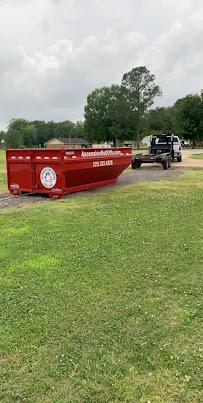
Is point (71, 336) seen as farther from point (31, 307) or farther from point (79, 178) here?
point (79, 178)

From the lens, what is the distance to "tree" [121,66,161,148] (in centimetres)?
7275

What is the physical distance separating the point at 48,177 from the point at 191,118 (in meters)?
60.2

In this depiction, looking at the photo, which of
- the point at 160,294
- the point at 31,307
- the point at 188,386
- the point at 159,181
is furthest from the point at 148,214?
the point at 159,181

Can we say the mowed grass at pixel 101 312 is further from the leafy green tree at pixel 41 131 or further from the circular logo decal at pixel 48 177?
the leafy green tree at pixel 41 131

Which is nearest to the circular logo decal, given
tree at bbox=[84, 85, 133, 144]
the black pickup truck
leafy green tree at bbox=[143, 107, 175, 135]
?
the black pickup truck

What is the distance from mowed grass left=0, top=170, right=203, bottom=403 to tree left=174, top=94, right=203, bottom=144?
206 ft

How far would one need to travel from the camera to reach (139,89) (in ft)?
239

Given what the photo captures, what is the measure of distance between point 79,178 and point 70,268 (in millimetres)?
7698

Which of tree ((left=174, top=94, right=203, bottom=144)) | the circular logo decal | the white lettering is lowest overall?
the circular logo decal

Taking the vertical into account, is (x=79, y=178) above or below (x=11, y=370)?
above

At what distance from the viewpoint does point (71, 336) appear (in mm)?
3689

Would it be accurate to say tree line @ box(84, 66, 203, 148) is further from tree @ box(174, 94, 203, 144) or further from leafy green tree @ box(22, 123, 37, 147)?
leafy green tree @ box(22, 123, 37, 147)

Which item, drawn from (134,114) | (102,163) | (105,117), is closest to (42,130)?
(105,117)

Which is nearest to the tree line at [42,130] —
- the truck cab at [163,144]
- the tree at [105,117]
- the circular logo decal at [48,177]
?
Answer: the tree at [105,117]
